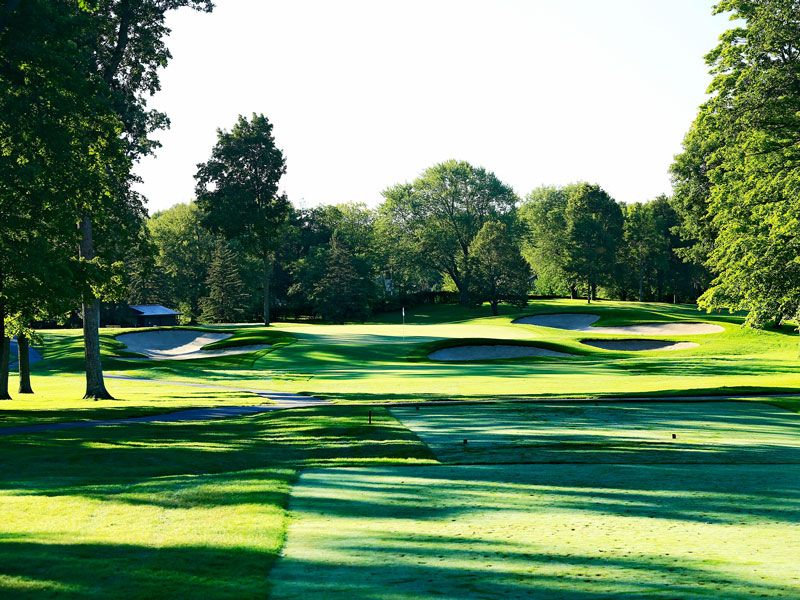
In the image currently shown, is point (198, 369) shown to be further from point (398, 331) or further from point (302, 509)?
point (302, 509)

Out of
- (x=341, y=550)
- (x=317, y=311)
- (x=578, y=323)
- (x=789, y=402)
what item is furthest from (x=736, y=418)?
(x=317, y=311)

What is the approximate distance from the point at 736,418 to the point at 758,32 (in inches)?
673

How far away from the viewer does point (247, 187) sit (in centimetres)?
8456

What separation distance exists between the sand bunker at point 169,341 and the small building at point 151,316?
30.8 meters

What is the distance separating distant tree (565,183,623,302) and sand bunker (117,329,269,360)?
45.5m

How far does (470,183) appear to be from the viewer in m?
115

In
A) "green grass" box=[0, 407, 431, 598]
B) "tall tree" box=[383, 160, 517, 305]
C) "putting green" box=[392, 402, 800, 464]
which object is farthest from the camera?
"tall tree" box=[383, 160, 517, 305]

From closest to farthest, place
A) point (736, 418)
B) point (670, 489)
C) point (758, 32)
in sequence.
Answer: point (670, 489) < point (736, 418) < point (758, 32)

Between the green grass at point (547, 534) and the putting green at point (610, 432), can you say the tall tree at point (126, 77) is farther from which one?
the green grass at point (547, 534)

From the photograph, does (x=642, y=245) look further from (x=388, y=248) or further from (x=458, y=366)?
(x=458, y=366)

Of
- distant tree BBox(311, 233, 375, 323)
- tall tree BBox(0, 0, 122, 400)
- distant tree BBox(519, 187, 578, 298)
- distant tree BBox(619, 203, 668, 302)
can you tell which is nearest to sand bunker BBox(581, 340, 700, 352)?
distant tree BBox(519, 187, 578, 298)

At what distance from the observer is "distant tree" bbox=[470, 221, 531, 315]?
9012 centimetres

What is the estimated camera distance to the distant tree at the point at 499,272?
90125 millimetres

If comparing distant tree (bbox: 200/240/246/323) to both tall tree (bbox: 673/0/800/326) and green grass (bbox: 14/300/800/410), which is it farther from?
tall tree (bbox: 673/0/800/326)
